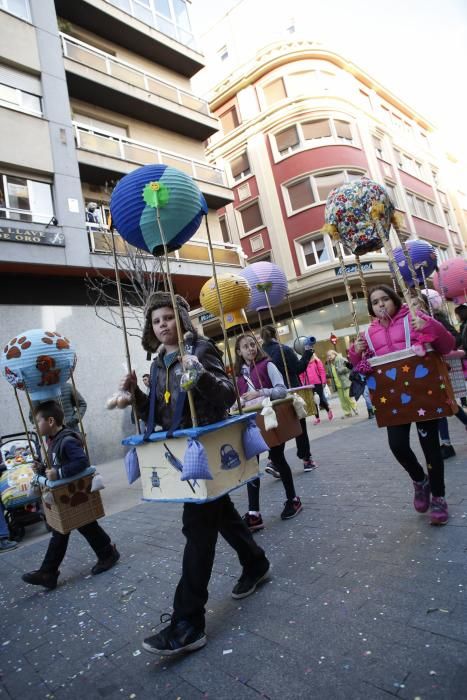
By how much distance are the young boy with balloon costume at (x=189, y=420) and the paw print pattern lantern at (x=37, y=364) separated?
6.37ft

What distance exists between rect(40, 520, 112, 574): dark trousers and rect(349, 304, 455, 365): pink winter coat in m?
2.81

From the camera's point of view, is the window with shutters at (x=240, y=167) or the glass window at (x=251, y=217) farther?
the window with shutters at (x=240, y=167)

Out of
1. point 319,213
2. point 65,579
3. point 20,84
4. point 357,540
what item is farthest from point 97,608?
A: point 319,213

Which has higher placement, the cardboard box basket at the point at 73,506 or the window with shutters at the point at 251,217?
the window with shutters at the point at 251,217

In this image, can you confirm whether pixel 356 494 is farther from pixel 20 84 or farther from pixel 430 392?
pixel 20 84

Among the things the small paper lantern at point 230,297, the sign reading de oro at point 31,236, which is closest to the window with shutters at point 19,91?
the sign reading de oro at point 31,236

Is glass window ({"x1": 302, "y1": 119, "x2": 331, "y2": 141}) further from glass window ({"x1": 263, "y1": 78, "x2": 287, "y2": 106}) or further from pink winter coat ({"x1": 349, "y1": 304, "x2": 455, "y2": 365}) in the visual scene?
pink winter coat ({"x1": 349, "y1": 304, "x2": 455, "y2": 365})

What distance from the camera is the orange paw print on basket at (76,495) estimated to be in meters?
3.82

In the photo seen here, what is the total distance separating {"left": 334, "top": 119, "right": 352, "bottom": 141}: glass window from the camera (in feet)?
75.6

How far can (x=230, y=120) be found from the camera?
25.7 metres

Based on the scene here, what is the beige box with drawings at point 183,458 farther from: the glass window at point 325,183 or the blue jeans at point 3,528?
the glass window at point 325,183

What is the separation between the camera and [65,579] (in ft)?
13.1

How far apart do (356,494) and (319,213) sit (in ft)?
63.3

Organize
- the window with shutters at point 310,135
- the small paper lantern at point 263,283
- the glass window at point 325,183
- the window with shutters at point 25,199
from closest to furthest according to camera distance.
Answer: the small paper lantern at point 263,283
the window with shutters at point 25,199
the glass window at point 325,183
the window with shutters at point 310,135
